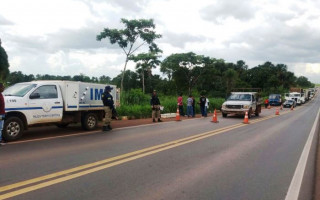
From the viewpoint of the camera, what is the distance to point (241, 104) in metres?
22.4

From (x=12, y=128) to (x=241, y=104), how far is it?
1627 cm

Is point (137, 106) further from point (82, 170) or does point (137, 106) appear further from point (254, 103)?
point (82, 170)

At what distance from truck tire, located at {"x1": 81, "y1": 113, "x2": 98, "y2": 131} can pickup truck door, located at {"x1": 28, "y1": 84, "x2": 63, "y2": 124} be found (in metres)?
1.33

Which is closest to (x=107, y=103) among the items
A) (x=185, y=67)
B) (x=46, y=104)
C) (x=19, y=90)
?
(x=46, y=104)

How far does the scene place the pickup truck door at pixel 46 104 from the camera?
35.0ft

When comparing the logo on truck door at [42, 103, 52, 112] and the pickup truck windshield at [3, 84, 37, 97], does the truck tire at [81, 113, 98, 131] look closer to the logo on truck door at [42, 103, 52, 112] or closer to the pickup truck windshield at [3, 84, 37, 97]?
the logo on truck door at [42, 103, 52, 112]

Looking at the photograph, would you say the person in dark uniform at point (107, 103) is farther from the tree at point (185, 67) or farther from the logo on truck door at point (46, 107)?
the tree at point (185, 67)

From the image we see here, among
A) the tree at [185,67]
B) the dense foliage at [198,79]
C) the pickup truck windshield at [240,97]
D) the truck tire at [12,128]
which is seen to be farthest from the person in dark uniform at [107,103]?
the tree at [185,67]

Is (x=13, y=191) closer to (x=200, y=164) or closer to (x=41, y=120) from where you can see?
(x=200, y=164)

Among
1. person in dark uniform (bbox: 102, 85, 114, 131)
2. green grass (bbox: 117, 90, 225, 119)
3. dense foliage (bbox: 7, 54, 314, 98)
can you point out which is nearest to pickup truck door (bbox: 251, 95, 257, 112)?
green grass (bbox: 117, 90, 225, 119)

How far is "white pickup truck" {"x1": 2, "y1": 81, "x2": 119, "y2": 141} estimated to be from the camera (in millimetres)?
10062

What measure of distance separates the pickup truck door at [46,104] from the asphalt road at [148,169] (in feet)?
3.25

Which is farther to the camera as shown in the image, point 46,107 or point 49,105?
point 49,105

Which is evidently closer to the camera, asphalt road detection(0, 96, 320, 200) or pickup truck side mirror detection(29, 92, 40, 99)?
asphalt road detection(0, 96, 320, 200)
